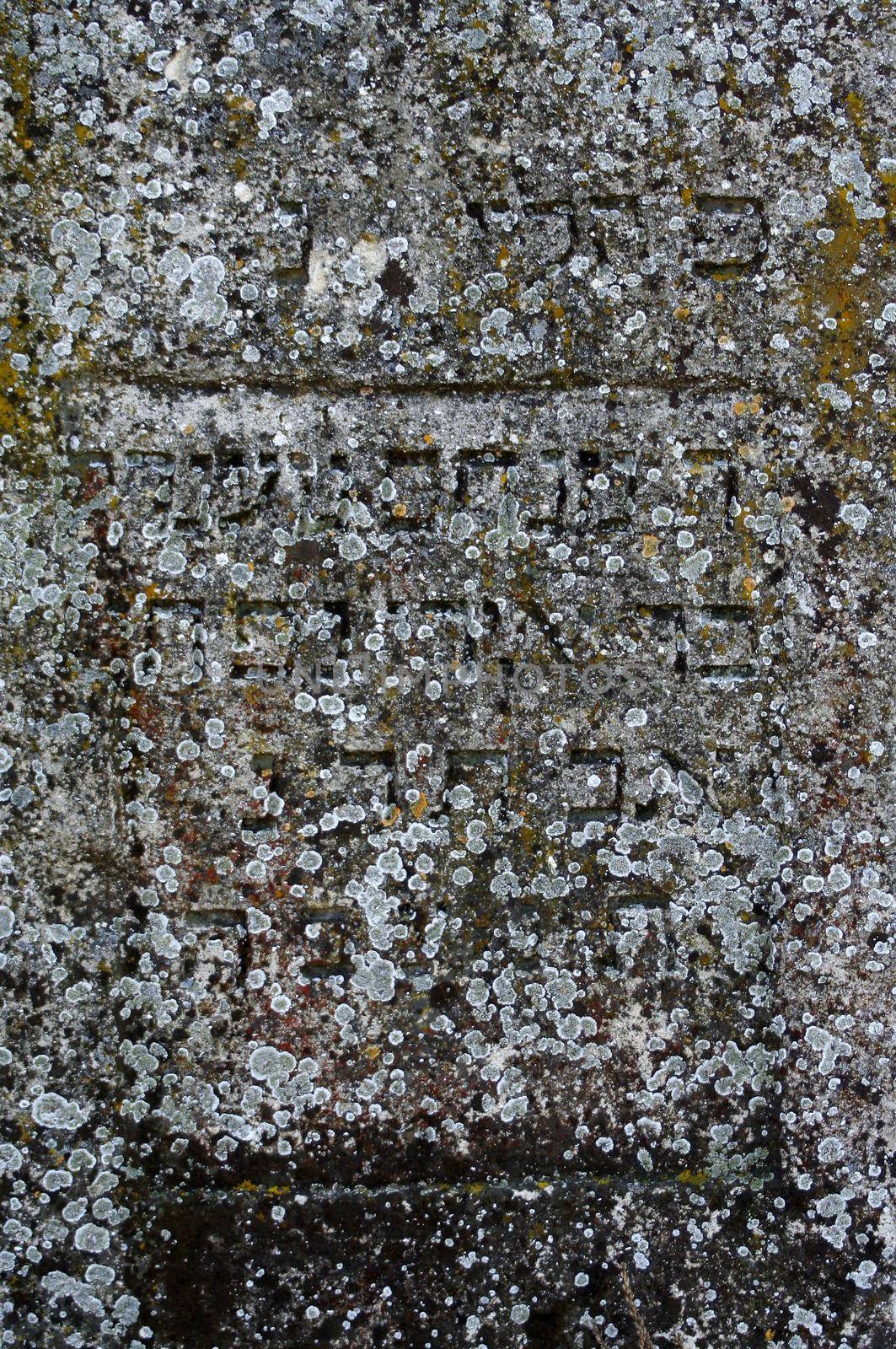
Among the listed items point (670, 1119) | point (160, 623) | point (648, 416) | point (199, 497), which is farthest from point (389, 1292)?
point (648, 416)

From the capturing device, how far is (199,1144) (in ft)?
6.85

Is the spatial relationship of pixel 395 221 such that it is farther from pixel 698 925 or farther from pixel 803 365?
pixel 698 925

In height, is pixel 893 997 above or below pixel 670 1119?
above

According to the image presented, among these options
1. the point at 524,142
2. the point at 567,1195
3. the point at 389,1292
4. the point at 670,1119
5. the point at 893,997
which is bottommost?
the point at 389,1292

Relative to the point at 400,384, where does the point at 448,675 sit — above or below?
below

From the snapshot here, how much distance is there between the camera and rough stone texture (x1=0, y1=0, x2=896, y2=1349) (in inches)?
80.7

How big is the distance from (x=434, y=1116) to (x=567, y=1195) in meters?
0.29

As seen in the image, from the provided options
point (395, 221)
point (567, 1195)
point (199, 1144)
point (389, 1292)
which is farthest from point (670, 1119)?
point (395, 221)

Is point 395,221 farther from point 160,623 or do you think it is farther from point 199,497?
point 160,623

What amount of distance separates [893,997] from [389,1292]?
109 cm

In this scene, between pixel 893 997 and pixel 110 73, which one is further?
pixel 893 997

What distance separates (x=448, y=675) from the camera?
2.11 meters

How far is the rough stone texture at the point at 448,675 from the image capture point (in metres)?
2.05

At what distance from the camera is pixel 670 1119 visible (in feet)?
7.03
